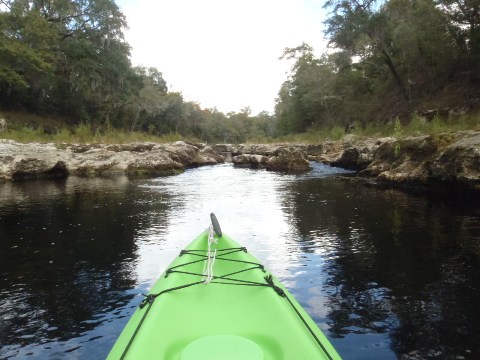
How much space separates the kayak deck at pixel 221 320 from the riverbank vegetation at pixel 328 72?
16.3m

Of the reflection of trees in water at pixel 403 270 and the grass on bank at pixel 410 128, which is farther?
the grass on bank at pixel 410 128

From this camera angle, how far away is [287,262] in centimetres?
601

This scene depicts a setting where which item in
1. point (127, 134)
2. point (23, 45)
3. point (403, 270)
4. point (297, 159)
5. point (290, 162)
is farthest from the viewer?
point (127, 134)

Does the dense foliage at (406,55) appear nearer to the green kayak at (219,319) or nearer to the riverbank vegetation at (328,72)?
the riverbank vegetation at (328,72)

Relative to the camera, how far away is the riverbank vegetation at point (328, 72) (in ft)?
76.1

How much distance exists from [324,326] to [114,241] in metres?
4.88

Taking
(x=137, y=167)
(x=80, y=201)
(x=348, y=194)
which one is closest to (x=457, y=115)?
(x=348, y=194)

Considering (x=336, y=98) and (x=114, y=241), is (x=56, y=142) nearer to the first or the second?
(x=114, y=241)

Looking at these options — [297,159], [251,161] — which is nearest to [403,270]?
[297,159]

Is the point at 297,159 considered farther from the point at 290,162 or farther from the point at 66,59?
the point at 66,59

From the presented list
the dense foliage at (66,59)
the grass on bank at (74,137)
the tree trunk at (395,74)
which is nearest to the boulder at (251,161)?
the grass on bank at (74,137)

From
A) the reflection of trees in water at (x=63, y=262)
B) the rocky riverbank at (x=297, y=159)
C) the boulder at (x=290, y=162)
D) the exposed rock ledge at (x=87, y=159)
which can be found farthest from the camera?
the boulder at (x=290, y=162)

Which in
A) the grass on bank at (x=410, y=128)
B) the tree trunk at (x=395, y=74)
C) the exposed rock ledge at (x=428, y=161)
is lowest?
the exposed rock ledge at (x=428, y=161)

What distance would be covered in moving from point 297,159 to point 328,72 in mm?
27424
